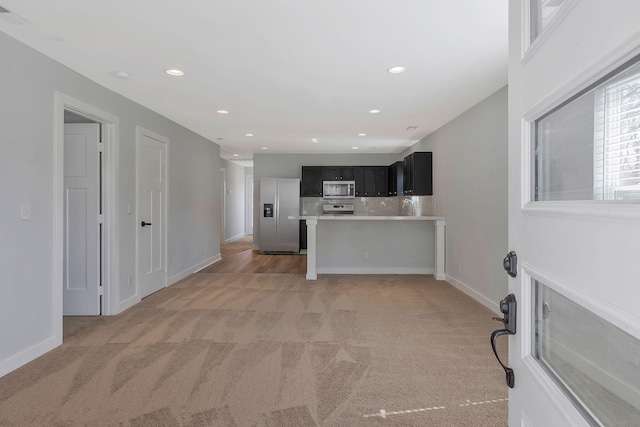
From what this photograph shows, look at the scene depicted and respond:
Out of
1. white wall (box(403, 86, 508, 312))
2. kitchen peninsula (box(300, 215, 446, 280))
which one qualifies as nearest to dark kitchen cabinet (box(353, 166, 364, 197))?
kitchen peninsula (box(300, 215, 446, 280))

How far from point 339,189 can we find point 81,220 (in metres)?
5.47

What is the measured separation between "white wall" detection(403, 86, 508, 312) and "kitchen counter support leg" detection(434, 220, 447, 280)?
0.09 meters

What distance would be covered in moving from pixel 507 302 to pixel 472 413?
1595mm

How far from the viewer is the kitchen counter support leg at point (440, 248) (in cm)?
562

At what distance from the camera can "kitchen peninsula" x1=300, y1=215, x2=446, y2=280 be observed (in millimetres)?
6148

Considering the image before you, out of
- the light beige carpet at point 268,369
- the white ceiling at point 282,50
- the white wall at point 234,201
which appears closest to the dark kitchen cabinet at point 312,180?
the white wall at point 234,201

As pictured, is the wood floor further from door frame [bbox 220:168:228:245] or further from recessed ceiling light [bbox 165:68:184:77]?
recessed ceiling light [bbox 165:68:184:77]

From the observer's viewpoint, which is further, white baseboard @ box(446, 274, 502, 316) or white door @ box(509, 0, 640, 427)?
white baseboard @ box(446, 274, 502, 316)

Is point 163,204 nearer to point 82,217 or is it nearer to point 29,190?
point 82,217

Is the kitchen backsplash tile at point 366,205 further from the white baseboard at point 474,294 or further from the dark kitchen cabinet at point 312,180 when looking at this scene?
the white baseboard at point 474,294

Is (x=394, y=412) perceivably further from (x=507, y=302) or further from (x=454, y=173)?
(x=454, y=173)

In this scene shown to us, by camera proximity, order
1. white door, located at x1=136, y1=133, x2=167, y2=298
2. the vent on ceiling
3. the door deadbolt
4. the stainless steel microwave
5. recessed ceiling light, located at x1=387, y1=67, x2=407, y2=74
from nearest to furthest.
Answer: the door deadbolt
the vent on ceiling
recessed ceiling light, located at x1=387, y1=67, x2=407, y2=74
white door, located at x1=136, y1=133, x2=167, y2=298
the stainless steel microwave

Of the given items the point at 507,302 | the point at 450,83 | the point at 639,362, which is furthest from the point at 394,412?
the point at 450,83

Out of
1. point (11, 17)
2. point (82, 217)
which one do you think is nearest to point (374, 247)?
point (82, 217)
